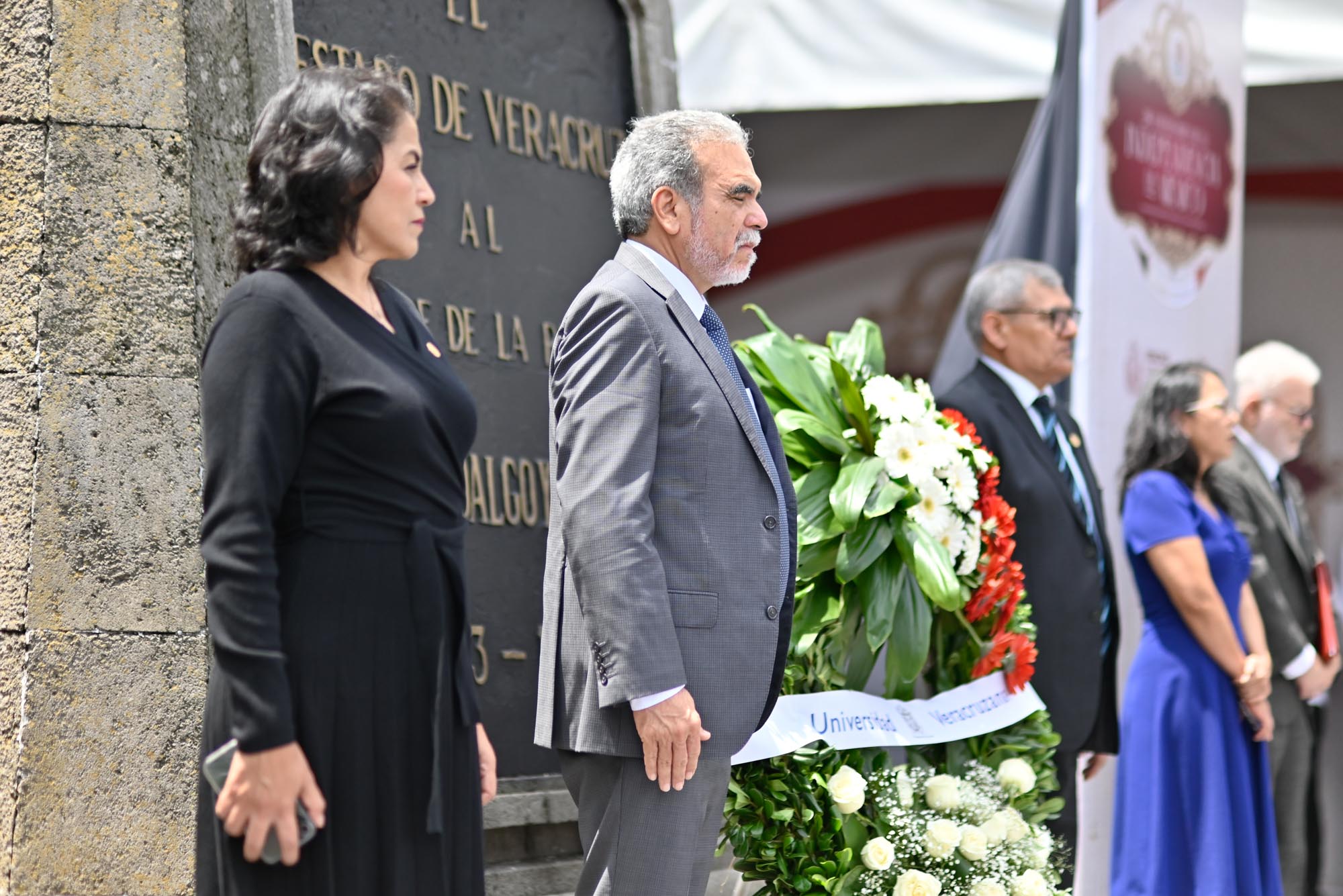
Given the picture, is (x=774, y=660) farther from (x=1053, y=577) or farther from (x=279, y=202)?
(x=1053, y=577)

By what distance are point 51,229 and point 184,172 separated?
0.26m

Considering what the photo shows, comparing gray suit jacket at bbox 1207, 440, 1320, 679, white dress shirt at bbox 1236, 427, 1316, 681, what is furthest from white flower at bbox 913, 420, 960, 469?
white dress shirt at bbox 1236, 427, 1316, 681

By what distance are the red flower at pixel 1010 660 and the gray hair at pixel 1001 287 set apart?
128 centimetres

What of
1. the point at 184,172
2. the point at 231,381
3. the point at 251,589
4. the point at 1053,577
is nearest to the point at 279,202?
the point at 231,381

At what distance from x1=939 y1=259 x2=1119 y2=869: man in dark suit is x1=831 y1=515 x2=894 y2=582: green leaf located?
0.84 metres

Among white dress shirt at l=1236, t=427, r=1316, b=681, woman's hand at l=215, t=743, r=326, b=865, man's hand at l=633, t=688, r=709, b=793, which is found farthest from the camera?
white dress shirt at l=1236, t=427, r=1316, b=681

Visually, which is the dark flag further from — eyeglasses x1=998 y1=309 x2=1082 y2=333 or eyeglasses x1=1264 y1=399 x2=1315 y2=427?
eyeglasses x1=1264 y1=399 x2=1315 y2=427

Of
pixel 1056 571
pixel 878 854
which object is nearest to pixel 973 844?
pixel 878 854

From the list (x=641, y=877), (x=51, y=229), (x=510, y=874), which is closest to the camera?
(x=641, y=877)

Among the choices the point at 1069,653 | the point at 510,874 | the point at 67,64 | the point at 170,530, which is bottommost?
the point at 510,874

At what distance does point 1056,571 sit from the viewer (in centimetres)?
429

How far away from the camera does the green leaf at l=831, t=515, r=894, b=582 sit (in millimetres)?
3516

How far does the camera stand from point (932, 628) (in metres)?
3.77

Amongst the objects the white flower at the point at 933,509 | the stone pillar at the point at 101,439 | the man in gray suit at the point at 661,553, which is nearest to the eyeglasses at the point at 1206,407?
the white flower at the point at 933,509
